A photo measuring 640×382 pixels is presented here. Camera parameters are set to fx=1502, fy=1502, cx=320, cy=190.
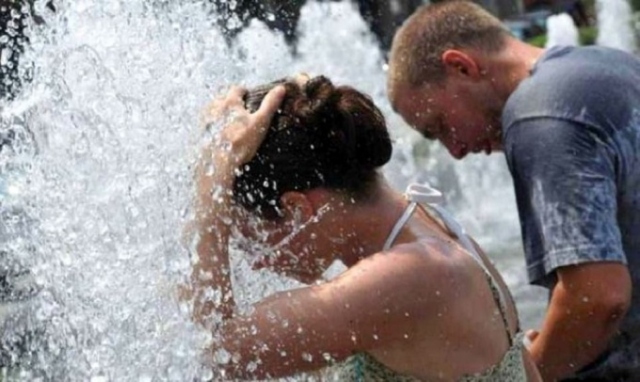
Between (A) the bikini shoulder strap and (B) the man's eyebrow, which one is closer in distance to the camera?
(A) the bikini shoulder strap

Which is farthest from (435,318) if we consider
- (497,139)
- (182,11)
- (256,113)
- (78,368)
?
(182,11)

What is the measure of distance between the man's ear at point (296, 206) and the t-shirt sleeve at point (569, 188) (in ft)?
2.52

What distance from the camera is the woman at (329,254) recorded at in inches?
102

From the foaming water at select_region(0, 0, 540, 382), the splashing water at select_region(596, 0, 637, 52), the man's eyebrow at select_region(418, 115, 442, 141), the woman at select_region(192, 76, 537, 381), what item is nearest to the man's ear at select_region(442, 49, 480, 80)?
the man's eyebrow at select_region(418, 115, 442, 141)

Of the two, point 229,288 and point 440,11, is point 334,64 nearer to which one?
point 440,11

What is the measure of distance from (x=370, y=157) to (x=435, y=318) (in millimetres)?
307

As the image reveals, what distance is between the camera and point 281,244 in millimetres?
2695

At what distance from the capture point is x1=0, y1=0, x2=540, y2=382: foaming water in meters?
2.73

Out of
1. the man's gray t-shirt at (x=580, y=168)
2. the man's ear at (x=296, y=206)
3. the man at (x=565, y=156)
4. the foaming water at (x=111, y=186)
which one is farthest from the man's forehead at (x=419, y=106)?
the man's ear at (x=296, y=206)

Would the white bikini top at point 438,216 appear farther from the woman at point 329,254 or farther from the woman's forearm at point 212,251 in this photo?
the woman's forearm at point 212,251

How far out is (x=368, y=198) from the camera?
2701 millimetres

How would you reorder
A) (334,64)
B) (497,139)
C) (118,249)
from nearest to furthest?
1. (118,249)
2. (497,139)
3. (334,64)

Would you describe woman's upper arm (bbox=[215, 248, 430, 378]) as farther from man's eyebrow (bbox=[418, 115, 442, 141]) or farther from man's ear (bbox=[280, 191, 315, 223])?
man's eyebrow (bbox=[418, 115, 442, 141])

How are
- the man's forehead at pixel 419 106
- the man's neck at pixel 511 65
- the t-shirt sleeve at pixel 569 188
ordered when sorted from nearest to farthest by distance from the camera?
the t-shirt sleeve at pixel 569 188 → the man's neck at pixel 511 65 → the man's forehead at pixel 419 106
